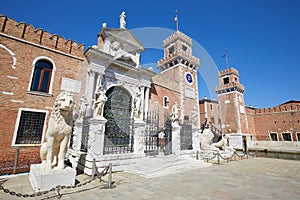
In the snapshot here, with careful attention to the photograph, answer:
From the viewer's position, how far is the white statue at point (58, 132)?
14.1 ft

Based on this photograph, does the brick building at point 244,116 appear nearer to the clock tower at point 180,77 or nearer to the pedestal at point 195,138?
the clock tower at point 180,77

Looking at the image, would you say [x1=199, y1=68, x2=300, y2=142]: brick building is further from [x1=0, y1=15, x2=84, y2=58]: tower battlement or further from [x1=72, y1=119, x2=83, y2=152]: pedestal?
[x1=0, y1=15, x2=84, y2=58]: tower battlement

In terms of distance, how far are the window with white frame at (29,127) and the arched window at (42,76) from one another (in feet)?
4.62

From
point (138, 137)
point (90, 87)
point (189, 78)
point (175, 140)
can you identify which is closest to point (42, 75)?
point (90, 87)

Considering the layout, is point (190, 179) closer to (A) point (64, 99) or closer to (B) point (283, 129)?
(A) point (64, 99)

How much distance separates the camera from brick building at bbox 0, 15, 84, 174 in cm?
732

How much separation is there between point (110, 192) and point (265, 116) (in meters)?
33.7

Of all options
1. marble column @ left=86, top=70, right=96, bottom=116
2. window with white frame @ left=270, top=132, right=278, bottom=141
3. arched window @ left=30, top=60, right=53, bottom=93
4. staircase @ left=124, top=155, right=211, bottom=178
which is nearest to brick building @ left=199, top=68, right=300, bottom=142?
window with white frame @ left=270, top=132, right=278, bottom=141

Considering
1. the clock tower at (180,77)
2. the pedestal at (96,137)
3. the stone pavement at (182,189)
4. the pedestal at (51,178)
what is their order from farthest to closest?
the clock tower at (180,77) < the pedestal at (96,137) < the pedestal at (51,178) < the stone pavement at (182,189)

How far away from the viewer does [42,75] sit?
8.81m

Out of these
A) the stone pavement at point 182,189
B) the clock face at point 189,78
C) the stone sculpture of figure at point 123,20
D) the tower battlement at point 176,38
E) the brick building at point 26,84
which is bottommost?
the stone pavement at point 182,189

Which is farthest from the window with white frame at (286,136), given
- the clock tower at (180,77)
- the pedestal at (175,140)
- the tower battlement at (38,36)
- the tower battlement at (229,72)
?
the tower battlement at (38,36)

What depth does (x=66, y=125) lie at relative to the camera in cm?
453

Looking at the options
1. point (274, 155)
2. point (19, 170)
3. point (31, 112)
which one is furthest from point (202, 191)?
point (274, 155)
